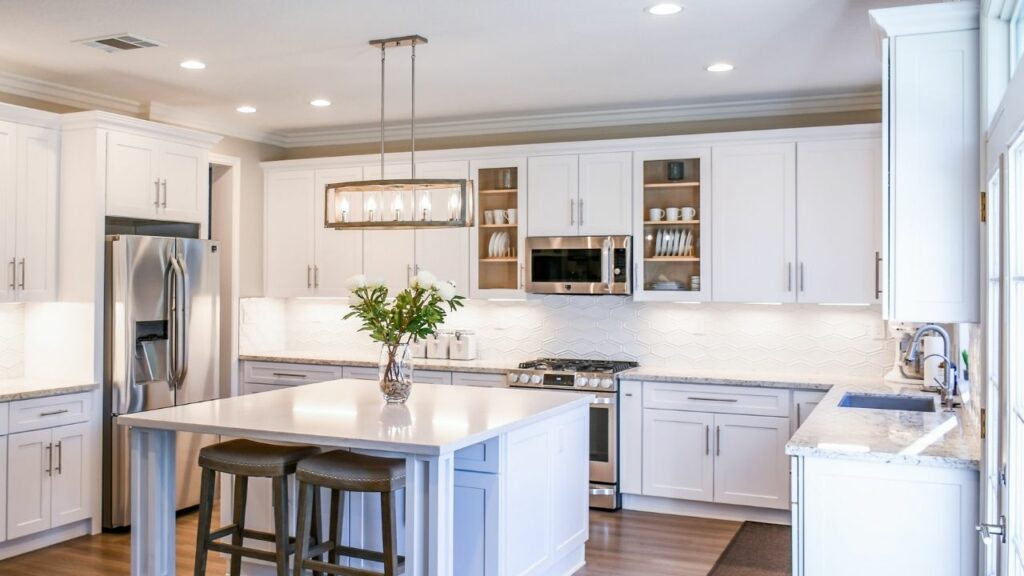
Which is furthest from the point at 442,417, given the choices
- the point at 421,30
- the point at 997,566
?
the point at 997,566

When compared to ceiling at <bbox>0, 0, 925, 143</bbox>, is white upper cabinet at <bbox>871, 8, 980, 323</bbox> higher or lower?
lower

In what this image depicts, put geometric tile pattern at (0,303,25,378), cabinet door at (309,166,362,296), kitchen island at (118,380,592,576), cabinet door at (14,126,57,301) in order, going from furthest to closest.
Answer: cabinet door at (309,166,362,296) < geometric tile pattern at (0,303,25,378) < cabinet door at (14,126,57,301) < kitchen island at (118,380,592,576)

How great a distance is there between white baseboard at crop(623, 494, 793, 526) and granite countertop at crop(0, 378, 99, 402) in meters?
3.34

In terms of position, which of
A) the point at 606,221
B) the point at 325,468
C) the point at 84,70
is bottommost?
the point at 325,468

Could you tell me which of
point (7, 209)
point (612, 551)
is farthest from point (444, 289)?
point (7, 209)

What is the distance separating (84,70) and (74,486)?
2.34 metres

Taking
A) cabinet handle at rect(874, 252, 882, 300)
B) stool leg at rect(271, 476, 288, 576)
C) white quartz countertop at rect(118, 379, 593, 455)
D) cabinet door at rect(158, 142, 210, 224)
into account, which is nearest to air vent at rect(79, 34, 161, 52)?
cabinet door at rect(158, 142, 210, 224)

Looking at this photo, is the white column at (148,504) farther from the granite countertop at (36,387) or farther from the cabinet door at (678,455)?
the cabinet door at (678,455)

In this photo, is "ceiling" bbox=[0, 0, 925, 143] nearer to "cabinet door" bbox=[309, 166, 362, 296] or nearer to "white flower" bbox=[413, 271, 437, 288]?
"cabinet door" bbox=[309, 166, 362, 296]

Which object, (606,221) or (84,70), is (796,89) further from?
(84,70)

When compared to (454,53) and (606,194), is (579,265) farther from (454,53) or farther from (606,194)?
(454,53)

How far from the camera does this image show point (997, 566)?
229 cm

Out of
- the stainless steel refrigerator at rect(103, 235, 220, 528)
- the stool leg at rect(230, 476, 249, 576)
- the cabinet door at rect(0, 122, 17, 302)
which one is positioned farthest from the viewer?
the stainless steel refrigerator at rect(103, 235, 220, 528)

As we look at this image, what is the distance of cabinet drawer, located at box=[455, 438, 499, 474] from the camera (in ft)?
12.2
